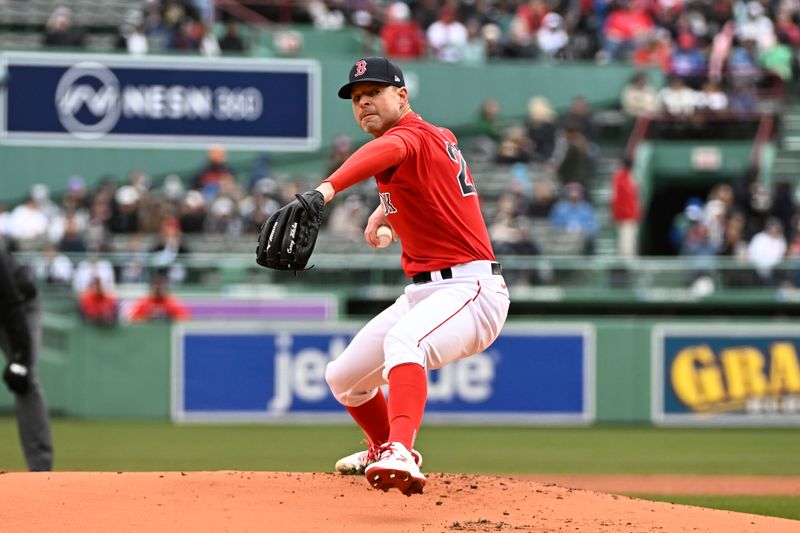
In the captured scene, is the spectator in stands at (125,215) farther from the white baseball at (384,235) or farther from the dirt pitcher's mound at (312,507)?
the white baseball at (384,235)

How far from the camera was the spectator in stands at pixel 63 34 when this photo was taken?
2158 cm

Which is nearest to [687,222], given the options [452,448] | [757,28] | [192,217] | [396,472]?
[757,28]

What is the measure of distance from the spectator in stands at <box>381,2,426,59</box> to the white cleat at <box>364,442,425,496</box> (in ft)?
55.8

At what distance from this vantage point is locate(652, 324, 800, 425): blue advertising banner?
16797 millimetres

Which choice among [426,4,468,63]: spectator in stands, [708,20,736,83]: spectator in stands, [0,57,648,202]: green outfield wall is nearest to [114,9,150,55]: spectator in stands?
[0,57,648,202]: green outfield wall

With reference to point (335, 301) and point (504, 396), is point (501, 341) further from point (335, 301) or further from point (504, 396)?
point (335, 301)

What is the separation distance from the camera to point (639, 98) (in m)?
22.2

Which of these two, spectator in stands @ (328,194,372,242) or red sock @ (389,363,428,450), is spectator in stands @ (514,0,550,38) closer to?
spectator in stands @ (328,194,372,242)

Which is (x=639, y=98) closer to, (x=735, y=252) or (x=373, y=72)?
(x=735, y=252)

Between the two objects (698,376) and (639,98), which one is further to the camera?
(639,98)

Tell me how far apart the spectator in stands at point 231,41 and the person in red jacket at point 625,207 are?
6.52 m

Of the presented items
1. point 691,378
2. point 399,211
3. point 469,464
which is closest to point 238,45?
point 691,378

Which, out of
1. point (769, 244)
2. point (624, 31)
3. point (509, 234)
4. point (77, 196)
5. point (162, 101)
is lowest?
point (769, 244)

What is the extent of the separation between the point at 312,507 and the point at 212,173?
14951 mm
